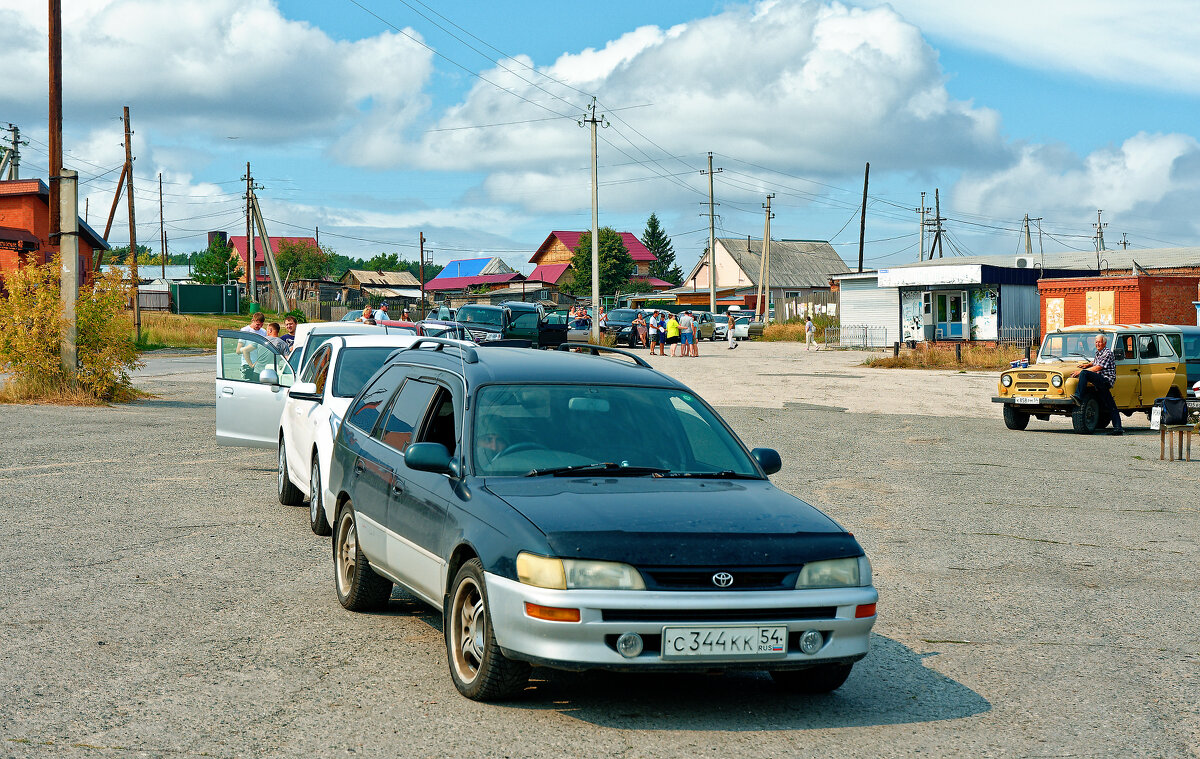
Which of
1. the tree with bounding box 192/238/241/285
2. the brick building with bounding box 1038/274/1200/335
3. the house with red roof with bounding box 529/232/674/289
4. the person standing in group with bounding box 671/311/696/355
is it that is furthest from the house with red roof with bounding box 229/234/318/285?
the brick building with bounding box 1038/274/1200/335

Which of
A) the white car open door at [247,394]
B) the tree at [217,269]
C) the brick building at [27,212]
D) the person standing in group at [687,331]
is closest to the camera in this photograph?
the white car open door at [247,394]

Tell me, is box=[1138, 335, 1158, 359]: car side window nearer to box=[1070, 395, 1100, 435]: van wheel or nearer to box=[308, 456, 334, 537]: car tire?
box=[1070, 395, 1100, 435]: van wheel

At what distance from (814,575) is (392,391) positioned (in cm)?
315

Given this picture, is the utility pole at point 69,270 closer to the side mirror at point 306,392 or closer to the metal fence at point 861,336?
the side mirror at point 306,392

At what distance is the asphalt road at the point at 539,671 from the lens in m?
4.93

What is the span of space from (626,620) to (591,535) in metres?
0.36

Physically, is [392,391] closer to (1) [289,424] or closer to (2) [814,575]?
(2) [814,575]

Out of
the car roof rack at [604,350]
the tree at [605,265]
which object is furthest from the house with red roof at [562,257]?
the car roof rack at [604,350]

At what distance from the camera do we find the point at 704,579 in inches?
195

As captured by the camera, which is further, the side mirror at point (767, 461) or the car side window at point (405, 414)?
the car side window at point (405, 414)

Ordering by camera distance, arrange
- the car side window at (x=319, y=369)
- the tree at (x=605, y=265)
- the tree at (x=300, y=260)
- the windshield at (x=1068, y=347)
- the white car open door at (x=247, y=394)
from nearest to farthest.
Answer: the car side window at (x=319, y=369) < the white car open door at (x=247, y=394) < the windshield at (x=1068, y=347) < the tree at (x=605, y=265) < the tree at (x=300, y=260)

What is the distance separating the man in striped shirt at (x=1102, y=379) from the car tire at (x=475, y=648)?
18.3 metres

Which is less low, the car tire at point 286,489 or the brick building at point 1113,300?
the brick building at point 1113,300

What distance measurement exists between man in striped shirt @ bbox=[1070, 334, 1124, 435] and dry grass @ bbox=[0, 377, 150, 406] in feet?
58.6
